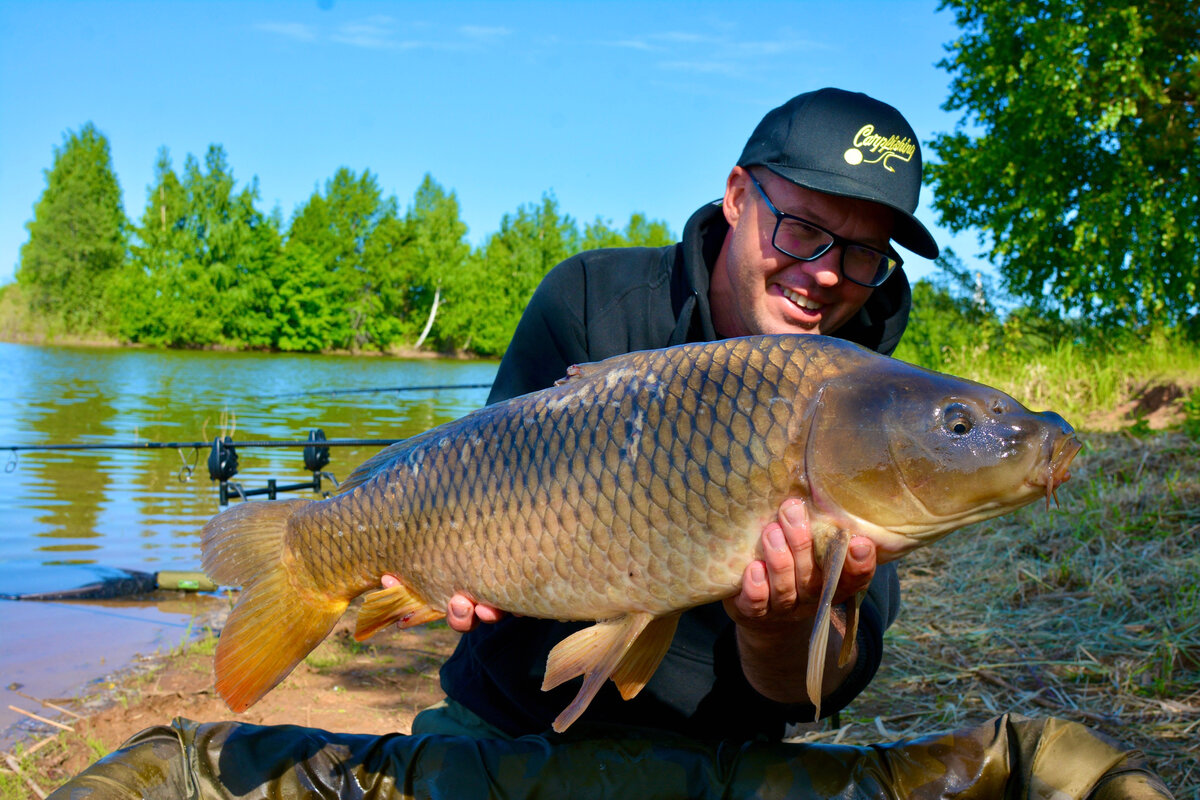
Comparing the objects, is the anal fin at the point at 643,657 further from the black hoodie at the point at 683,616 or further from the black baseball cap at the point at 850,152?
the black baseball cap at the point at 850,152

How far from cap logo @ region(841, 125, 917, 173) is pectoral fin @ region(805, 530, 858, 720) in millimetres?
884

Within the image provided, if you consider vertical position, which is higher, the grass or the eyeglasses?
the eyeglasses

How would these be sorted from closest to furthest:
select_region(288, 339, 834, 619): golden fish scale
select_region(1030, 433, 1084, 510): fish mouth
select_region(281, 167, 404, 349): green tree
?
select_region(1030, 433, 1084, 510): fish mouth
select_region(288, 339, 834, 619): golden fish scale
select_region(281, 167, 404, 349): green tree

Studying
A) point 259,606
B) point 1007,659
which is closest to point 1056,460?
point 259,606

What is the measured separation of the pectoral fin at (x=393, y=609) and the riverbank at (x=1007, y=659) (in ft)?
3.87

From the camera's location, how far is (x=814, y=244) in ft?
5.93

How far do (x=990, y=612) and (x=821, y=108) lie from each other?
1.99m

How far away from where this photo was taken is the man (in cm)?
175

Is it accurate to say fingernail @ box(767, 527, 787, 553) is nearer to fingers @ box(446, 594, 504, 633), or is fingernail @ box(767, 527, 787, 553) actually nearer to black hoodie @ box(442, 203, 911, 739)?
fingers @ box(446, 594, 504, 633)

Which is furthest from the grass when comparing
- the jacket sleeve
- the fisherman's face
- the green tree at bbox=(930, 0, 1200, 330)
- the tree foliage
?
the tree foliage

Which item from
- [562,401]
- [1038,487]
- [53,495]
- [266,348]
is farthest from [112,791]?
[266,348]

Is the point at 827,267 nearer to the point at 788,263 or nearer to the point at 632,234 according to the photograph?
the point at 788,263

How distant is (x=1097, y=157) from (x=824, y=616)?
9.99 meters

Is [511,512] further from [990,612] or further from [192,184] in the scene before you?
[192,184]
